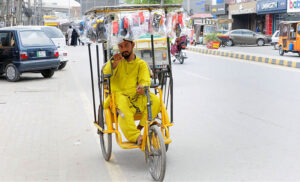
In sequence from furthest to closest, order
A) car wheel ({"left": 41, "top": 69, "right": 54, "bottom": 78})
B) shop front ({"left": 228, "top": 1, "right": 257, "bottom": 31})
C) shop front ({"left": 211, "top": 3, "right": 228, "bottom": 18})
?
shop front ({"left": 211, "top": 3, "right": 228, "bottom": 18})
shop front ({"left": 228, "top": 1, "right": 257, "bottom": 31})
car wheel ({"left": 41, "top": 69, "right": 54, "bottom": 78})

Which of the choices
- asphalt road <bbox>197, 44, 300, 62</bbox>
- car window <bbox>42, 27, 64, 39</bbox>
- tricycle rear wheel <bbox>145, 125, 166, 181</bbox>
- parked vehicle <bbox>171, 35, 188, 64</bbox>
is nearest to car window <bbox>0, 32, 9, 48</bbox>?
car window <bbox>42, 27, 64, 39</bbox>

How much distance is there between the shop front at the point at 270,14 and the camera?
123 ft

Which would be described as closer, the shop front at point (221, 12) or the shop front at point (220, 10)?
the shop front at point (221, 12)

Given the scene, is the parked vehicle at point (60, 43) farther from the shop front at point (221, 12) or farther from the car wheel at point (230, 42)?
the shop front at point (221, 12)

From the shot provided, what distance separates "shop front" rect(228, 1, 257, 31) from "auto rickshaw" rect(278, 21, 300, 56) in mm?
21169

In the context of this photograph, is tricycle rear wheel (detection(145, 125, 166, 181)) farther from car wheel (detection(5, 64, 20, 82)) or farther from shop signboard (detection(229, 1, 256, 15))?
shop signboard (detection(229, 1, 256, 15))

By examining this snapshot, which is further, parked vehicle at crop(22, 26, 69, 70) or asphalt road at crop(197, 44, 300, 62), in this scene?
asphalt road at crop(197, 44, 300, 62)

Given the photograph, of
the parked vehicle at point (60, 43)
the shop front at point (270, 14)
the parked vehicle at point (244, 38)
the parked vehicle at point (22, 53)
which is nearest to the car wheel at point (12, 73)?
the parked vehicle at point (22, 53)

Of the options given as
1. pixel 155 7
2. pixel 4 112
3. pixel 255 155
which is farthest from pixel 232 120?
pixel 4 112

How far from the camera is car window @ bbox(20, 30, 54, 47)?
1351 cm

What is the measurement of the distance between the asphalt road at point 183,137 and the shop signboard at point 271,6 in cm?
2716

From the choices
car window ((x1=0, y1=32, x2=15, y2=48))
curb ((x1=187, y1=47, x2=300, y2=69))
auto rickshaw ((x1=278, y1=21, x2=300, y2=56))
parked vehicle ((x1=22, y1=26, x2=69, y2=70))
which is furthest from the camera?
auto rickshaw ((x1=278, y1=21, x2=300, y2=56))

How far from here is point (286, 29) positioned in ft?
72.4

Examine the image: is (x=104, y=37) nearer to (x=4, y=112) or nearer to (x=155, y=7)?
(x=155, y=7)
